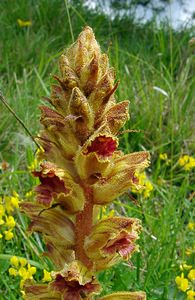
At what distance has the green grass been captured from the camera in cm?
285

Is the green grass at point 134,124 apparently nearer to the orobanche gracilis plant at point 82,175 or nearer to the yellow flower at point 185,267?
the yellow flower at point 185,267

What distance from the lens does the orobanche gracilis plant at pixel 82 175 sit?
5.40ft

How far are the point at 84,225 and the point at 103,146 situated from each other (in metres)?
0.24

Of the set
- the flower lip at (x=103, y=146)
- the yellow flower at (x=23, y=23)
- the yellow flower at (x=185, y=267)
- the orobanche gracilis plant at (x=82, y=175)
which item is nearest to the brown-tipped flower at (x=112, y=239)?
the orobanche gracilis plant at (x=82, y=175)

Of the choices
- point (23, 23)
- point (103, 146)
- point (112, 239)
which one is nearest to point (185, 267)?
point (112, 239)

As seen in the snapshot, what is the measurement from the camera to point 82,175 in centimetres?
171

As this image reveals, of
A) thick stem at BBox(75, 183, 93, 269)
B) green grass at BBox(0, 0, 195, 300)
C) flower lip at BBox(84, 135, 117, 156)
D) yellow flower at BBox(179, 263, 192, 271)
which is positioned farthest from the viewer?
green grass at BBox(0, 0, 195, 300)

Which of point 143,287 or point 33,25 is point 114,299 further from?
point 33,25

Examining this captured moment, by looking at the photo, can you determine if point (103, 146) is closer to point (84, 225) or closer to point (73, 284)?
point (84, 225)

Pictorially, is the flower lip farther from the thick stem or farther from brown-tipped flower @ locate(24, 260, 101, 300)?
brown-tipped flower @ locate(24, 260, 101, 300)

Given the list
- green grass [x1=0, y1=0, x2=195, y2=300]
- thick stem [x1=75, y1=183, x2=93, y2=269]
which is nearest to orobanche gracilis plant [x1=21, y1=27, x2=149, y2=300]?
thick stem [x1=75, y1=183, x2=93, y2=269]

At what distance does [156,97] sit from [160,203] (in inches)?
55.9

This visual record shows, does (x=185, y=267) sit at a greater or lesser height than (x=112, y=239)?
lesser

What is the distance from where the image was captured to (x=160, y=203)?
12.7 feet
